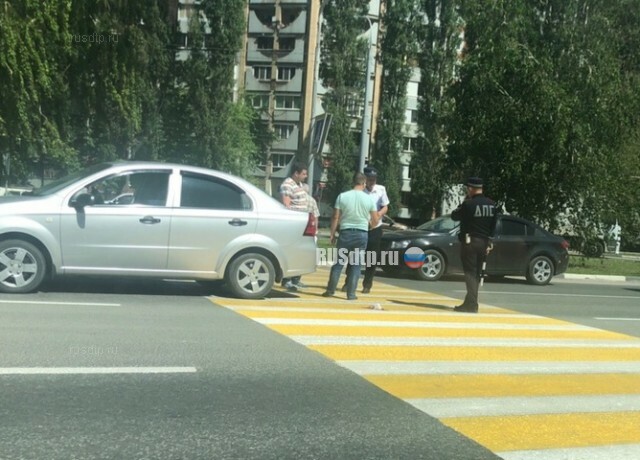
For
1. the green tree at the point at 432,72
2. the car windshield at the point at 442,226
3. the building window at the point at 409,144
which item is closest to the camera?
the car windshield at the point at 442,226

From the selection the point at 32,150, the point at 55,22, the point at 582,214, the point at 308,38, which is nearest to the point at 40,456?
the point at 55,22

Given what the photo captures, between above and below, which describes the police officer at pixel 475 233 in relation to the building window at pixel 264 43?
below

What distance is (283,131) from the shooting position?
6084 centimetres

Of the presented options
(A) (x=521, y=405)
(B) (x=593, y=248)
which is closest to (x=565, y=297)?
(A) (x=521, y=405)

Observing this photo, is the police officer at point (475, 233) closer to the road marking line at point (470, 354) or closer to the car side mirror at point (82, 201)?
Result: the road marking line at point (470, 354)

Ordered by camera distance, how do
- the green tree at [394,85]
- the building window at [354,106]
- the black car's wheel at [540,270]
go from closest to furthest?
the black car's wheel at [540,270], the green tree at [394,85], the building window at [354,106]

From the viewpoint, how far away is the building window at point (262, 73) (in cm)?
6049

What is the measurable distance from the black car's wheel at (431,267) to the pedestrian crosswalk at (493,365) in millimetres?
4329

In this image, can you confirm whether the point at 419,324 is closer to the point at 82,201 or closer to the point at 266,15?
the point at 82,201

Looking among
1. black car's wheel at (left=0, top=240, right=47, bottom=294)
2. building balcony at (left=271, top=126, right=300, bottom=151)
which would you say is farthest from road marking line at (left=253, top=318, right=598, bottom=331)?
building balcony at (left=271, top=126, right=300, bottom=151)

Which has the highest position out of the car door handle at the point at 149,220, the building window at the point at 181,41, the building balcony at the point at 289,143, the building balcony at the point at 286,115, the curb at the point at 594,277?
the building window at the point at 181,41

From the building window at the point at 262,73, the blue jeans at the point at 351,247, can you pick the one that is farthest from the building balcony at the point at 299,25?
the blue jeans at the point at 351,247

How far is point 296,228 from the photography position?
10.2 m

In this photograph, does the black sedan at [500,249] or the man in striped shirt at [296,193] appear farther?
the black sedan at [500,249]
